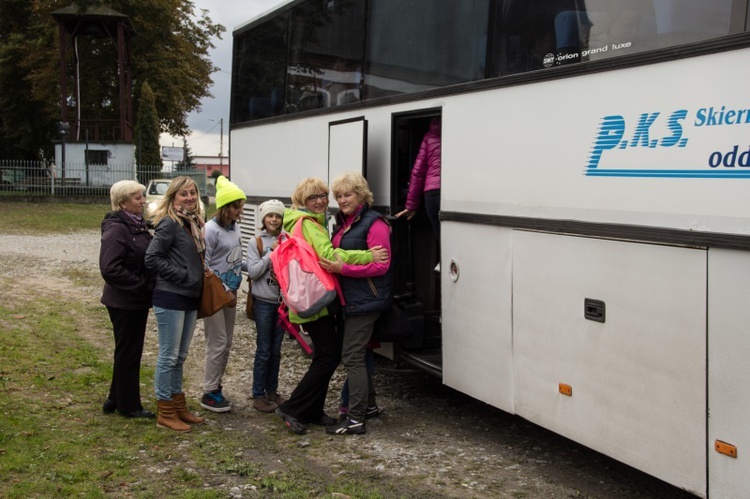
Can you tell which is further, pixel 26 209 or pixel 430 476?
pixel 26 209

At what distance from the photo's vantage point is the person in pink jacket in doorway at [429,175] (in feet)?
19.5

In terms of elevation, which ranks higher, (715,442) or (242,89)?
(242,89)

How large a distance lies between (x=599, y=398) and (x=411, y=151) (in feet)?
9.35

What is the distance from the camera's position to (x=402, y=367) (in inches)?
263

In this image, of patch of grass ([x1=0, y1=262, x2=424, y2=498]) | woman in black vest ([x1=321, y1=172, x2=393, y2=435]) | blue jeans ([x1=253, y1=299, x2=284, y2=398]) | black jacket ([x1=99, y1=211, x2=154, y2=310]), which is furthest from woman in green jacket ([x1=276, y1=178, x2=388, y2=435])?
black jacket ([x1=99, y1=211, x2=154, y2=310])

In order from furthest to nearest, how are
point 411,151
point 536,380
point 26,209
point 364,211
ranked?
point 26,209 < point 411,151 < point 364,211 < point 536,380

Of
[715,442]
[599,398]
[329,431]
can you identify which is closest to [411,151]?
[329,431]

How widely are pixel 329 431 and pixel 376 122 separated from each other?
258 cm

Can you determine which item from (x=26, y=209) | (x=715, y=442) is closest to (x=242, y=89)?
(x=715, y=442)

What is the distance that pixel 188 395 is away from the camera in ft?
22.6

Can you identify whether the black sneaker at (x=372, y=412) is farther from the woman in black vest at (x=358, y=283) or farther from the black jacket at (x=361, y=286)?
the black jacket at (x=361, y=286)

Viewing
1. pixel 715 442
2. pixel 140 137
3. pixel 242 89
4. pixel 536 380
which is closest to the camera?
pixel 715 442

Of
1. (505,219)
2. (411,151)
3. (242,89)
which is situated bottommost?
(505,219)

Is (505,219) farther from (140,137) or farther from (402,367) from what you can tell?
(140,137)
